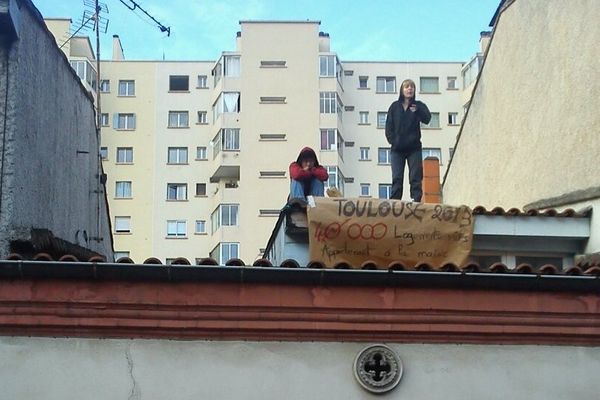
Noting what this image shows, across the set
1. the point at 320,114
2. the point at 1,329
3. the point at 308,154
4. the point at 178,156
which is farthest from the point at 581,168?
the point at 178,156

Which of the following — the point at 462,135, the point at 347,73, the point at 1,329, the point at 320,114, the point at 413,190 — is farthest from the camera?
the point at 347,73

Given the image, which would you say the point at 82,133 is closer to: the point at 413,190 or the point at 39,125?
the point at 39,125

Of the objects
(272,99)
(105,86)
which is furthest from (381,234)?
(105,86)

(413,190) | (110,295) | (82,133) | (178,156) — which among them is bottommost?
(110,295)

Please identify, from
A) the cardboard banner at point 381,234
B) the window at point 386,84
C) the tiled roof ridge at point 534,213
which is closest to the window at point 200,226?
the window at point 386,84

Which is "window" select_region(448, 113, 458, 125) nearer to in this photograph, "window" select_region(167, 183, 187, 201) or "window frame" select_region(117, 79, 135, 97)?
"window" select_region(167, 183, 187, 201)

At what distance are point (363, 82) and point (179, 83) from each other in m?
10.9

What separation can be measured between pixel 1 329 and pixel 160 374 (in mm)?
1672

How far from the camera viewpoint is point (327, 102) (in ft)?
182

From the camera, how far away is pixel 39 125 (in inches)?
580

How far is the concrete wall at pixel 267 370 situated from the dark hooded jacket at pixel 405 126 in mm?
5297

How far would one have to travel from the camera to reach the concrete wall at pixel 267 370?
10.2 meters

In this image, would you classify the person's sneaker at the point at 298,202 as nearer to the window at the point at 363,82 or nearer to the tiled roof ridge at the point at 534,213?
the tiled roof ridge at the point at 534,213

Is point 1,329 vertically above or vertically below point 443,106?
below
